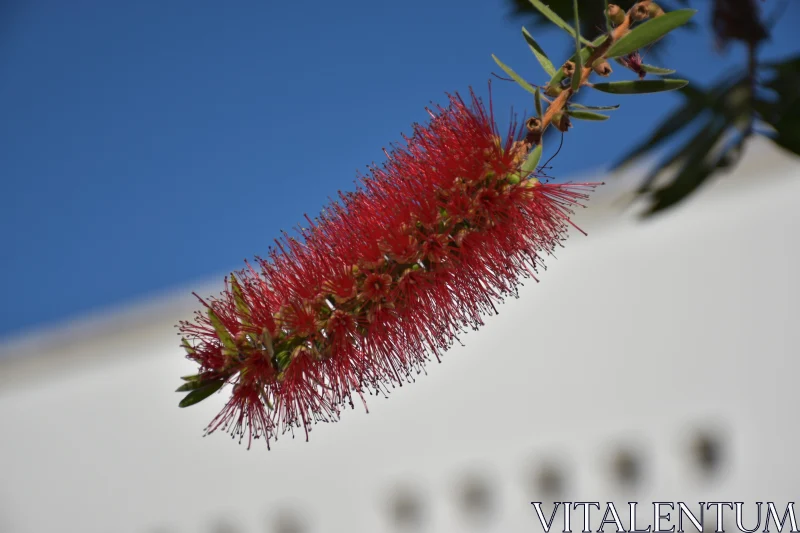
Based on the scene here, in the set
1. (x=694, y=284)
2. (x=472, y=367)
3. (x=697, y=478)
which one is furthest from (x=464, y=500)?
(x=694, y=284)

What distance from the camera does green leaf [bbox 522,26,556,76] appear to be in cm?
92

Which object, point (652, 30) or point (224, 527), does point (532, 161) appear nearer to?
point (652, 30)

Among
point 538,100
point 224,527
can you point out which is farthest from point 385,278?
point 224,527

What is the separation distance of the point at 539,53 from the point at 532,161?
127 mm

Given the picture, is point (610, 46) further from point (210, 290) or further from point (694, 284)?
point (210, 290)

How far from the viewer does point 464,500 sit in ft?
35.4

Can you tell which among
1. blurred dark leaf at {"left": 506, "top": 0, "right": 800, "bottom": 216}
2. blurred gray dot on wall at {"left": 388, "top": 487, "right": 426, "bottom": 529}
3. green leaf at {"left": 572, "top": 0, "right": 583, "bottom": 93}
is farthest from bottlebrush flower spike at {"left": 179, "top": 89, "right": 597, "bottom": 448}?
blurred gray dot on wall at {"left": 388, "top": 487, "right": 426, "bottom": 529}

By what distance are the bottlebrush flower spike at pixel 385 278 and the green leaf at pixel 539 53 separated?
9 centimetres

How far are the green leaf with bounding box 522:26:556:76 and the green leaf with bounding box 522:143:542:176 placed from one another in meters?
0.09

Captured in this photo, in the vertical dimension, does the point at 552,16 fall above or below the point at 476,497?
above

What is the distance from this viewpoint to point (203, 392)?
98cm

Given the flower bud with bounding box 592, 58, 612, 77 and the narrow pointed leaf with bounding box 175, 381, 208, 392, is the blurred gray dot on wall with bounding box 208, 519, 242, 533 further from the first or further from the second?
the flower bud with bounding box 592, 58, 612, 77

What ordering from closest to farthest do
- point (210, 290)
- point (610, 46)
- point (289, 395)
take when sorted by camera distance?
point (610, 46) → point (289, 395) → point (210, 290)

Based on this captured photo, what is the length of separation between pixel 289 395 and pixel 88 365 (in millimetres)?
14390
